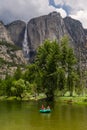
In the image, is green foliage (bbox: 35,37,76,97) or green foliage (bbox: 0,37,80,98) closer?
green foliage (bbox: 35,37,76,97)

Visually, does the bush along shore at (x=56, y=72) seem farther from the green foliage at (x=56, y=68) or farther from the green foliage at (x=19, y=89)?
the green foliage at (x=19, y=89)

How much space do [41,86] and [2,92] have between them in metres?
51.9

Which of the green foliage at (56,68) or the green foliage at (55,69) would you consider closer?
the green foliage at (56,68)

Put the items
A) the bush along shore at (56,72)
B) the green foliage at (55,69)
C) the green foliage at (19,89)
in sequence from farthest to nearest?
the green foliage at (19,89), the green foliage at (55,69), the bush along shore at (56,72)

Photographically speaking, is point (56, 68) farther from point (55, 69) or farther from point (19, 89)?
point (19, 89)

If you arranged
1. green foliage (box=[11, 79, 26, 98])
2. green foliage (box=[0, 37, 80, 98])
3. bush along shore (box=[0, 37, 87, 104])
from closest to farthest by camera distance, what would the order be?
bush along shore (box=[0, 37, 87, 104]), green foliage (box=[0, 37, 80, 98]), green foliage (box=[11, 79, 26, 98])

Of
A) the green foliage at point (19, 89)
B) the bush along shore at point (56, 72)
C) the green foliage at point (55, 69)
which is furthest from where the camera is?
the green foliage at point (19, 89)

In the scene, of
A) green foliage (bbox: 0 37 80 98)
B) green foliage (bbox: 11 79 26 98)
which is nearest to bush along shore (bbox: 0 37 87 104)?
green foliage (bbox: 0 37 80 98)

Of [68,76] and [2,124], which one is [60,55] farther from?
[2,124]

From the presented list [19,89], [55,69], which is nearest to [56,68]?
[55,69]

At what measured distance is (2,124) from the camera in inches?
1699

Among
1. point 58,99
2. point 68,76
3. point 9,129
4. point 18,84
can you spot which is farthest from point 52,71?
point 9,129

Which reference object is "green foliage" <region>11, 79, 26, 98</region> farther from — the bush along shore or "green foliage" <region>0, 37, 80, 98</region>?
"green foliage" <region>0, 37, 80, 98</region>

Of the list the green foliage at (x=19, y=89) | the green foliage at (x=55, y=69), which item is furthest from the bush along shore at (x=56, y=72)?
the green foliage at (x=19, y=89)
